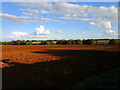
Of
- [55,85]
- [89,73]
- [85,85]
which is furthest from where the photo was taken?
[89,73]

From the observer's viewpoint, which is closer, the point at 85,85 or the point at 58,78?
the point at 85,85

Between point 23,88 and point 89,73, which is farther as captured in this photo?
point 89,73

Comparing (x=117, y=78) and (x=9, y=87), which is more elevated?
(x=117, y=78)

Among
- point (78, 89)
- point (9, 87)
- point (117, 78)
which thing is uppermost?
point (117, 78)

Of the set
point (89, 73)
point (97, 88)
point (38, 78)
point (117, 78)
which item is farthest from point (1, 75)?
point (117, 78)

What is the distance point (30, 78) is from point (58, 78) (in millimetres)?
1541

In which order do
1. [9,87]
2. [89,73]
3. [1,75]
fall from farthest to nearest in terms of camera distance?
1. [1,75]
2. [89,73]
3. [9,87]

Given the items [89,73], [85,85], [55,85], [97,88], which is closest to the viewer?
[97,88]

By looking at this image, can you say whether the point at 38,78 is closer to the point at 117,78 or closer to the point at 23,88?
the point at 23,88

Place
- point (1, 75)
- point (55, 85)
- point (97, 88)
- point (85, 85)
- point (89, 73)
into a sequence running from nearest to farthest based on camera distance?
point (97, 88)
point (85, 85)
point (55, 85)
point (89, 73)
point (1, 75)

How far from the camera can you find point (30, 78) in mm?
6648

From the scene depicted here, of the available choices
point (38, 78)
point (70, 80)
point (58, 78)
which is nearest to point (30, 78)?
point (38, 78)

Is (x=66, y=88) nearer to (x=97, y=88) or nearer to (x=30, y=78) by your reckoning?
(x=97, y=88)

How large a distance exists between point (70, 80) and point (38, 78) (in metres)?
1.73
